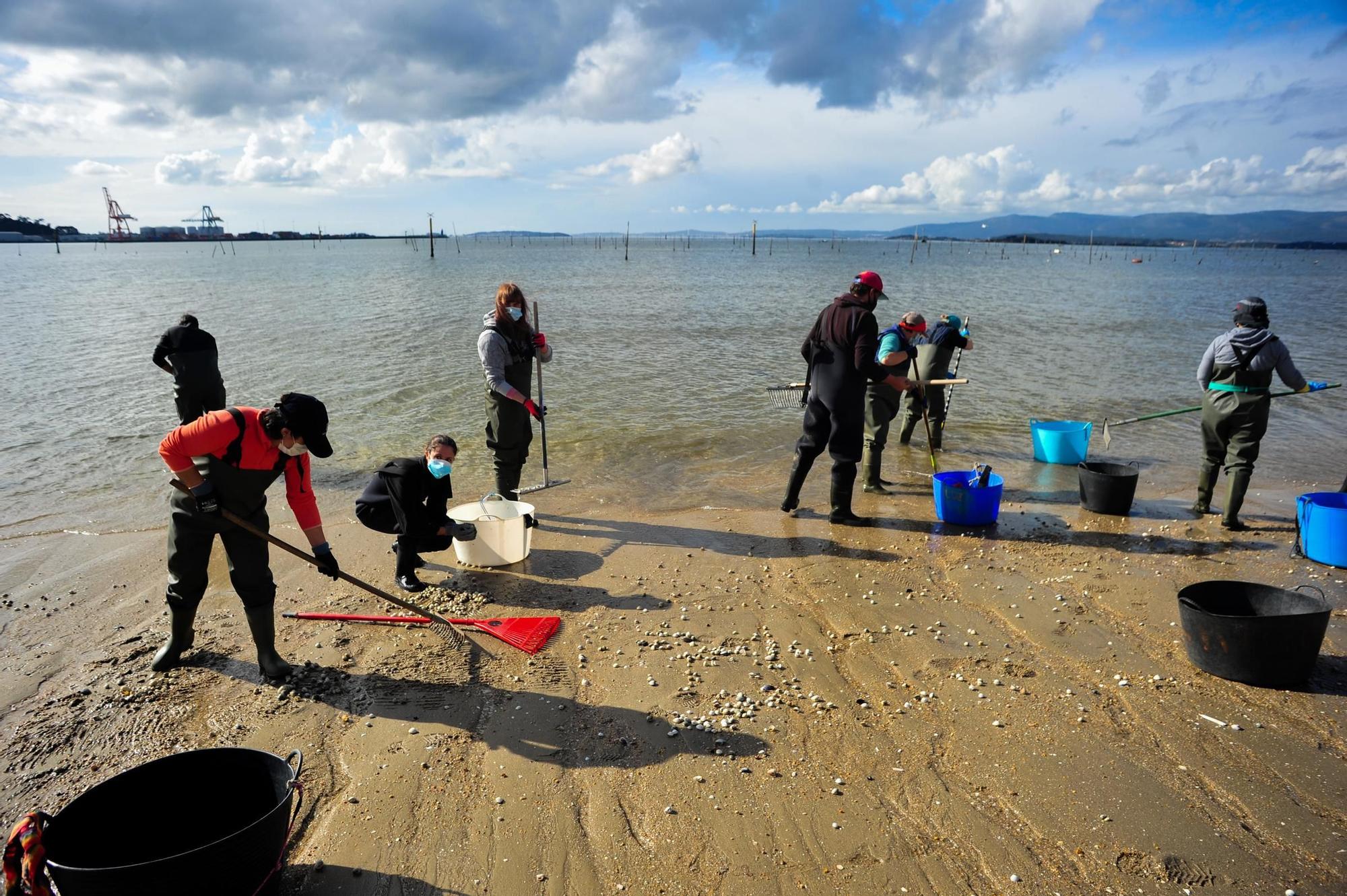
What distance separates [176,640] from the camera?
4688 millimetres

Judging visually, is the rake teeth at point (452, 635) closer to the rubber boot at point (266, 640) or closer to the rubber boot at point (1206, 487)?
the rubber boot at point (266, 640)

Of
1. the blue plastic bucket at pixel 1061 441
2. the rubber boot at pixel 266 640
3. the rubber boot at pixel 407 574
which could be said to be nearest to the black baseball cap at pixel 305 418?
the rubber boot at pixel 266 640

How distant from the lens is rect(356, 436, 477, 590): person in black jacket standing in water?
18.5 ft

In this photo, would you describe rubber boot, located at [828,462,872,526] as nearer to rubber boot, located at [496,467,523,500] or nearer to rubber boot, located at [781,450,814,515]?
rubber boot, located at [781,450,814,515]

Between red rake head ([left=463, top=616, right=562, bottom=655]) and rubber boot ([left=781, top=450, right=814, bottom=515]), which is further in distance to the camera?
rubber boot ([left=781, top=450, right=814, bottom=515])

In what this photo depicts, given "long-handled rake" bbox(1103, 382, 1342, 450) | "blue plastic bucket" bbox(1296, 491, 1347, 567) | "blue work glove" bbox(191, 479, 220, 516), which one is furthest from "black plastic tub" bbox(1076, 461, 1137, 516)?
"blue work glove" bbox(191, 479, 220, 516)

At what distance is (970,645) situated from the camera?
5012 mm

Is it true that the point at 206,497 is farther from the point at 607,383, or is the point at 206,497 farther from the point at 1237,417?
the point at 607,383

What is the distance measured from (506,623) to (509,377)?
255 cm

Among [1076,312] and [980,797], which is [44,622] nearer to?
[980,797]

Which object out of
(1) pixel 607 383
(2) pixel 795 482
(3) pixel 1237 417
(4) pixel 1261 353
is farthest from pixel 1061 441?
(1) pixel 607 383

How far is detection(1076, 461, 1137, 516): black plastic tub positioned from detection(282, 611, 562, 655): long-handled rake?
588cm

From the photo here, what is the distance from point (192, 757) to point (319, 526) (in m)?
1.60

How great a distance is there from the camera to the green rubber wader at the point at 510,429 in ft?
22.6
